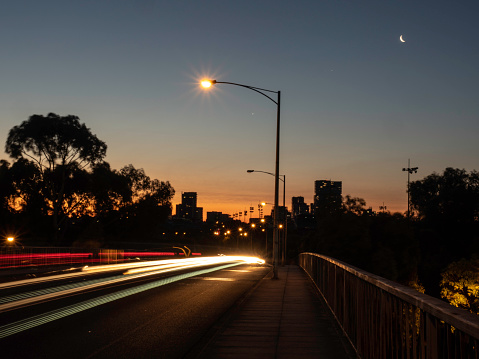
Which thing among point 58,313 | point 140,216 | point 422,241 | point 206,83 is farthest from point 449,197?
point 58,313

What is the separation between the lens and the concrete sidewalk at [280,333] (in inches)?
312

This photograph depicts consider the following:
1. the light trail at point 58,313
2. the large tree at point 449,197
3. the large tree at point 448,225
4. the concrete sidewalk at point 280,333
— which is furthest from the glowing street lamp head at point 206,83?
the large tree at point 449,197

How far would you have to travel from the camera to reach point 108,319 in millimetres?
11516

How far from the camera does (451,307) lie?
3734mm

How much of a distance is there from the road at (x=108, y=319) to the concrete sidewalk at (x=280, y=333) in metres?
0.47

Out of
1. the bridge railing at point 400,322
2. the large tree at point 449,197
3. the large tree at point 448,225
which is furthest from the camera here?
the large tree at point 449,197

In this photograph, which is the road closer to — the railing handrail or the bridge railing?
the bridge railing

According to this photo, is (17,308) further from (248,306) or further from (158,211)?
(158,211)

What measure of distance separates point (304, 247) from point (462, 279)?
47969 mm

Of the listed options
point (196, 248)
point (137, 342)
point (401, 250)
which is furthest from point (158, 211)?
point (137, 342)

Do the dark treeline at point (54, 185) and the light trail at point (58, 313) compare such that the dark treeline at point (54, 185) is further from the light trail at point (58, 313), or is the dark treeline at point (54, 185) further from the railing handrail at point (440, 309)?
the railing handrail at point (440, 309)

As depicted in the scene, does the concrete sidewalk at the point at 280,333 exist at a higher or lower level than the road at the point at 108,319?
higher

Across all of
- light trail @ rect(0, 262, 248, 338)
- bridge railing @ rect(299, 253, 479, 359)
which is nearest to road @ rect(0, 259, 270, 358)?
light trail @ rect(0, 262, 248, 338)

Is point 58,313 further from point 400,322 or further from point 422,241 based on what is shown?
point 422,241
